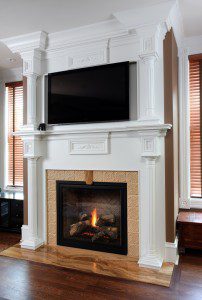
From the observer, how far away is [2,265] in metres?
2.74

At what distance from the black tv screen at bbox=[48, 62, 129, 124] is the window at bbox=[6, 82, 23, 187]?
1.57 meters

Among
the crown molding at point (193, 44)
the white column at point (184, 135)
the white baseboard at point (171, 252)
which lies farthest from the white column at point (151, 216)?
the crown molding at point (193, 44)

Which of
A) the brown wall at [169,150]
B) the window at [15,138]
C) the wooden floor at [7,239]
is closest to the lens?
the brown wall at [169,150]

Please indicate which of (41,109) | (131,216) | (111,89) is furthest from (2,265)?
(111,89)

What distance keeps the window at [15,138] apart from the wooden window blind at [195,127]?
2.96 meters

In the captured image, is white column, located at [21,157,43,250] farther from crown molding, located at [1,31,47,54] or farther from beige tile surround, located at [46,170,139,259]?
crown molding, located at [1,31,47,54]

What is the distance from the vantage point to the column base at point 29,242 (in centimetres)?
312

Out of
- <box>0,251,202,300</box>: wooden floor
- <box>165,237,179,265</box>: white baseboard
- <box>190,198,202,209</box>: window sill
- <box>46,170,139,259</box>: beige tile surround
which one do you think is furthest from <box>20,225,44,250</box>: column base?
<box>190,198,202,209</box>: window sill

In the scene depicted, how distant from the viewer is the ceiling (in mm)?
2502

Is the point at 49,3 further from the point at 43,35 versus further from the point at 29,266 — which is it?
the point at 29,266

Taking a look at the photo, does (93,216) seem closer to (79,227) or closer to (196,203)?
(79,227)

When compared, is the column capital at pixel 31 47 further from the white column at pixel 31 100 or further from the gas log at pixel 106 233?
the gas log at pixel 106 233

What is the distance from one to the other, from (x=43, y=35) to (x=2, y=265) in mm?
2820

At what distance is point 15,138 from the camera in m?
4.54
